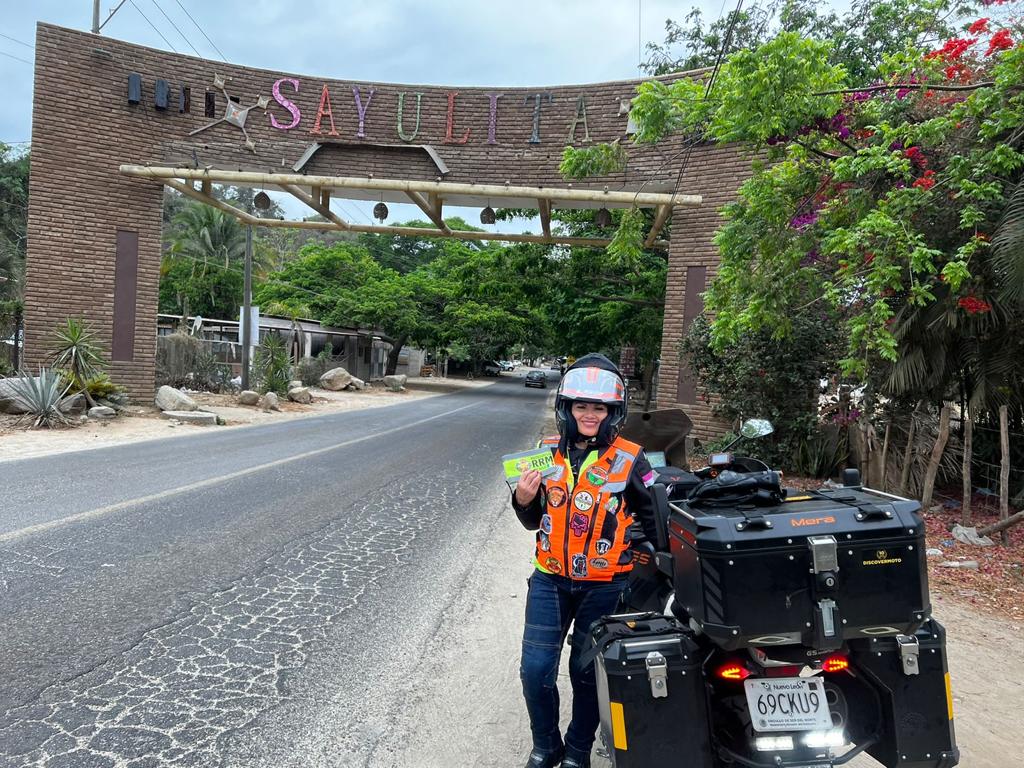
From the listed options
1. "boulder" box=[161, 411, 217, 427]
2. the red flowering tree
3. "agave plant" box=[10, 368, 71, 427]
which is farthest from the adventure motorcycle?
"boulder" box=[161, 411, 217, 427]

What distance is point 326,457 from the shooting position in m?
10.5

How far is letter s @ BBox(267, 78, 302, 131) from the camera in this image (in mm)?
14398

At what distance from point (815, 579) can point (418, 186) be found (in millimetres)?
12310

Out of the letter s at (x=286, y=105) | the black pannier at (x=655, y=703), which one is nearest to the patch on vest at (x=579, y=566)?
the black pannier at (x=655, y=703)

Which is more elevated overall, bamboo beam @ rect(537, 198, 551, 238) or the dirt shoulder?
bamboo beam @ rect(537, 198, 551, 238)

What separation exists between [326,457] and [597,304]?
9431 millimetres

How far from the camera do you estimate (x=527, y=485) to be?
2.46 m

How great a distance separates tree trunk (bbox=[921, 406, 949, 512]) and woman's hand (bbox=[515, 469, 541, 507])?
617 centimetres

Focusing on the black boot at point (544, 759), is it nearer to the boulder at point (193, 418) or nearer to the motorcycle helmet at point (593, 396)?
the motorcycle helmet at point (593, 396)

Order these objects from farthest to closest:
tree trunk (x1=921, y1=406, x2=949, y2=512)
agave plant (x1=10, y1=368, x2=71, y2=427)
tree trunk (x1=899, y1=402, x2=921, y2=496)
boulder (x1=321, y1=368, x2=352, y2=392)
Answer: boulder (x1=321, y1=368, x2=352, y2=392)
agave plant (x1=10, y1=368, x2=71, y2=427)
tree trunk (x1=899, y1=402, x2=921, y2=496)
tree trunk (x1=921, y1=406, x2=949, y2=512)

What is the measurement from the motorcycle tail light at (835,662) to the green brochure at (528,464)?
110cm

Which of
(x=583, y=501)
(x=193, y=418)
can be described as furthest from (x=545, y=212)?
(x=583, y=501)

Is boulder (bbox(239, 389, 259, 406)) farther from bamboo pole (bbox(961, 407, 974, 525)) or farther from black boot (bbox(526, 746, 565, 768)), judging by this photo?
black boot (bbox(526, 746, 565, 768))

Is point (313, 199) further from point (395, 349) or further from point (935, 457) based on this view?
point (395, 349)
